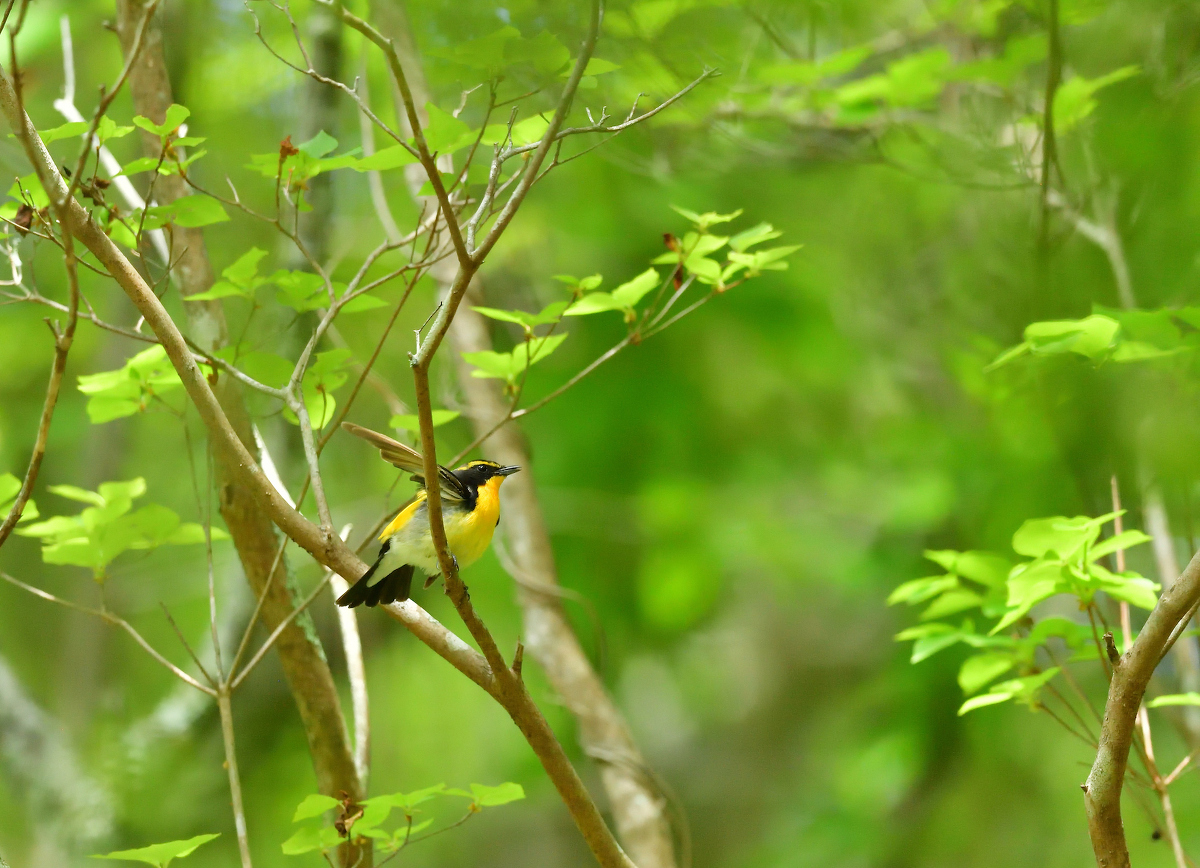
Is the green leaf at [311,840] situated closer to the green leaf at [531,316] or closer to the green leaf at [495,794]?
the green leaf at [495,794]

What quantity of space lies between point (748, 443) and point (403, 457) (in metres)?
3.42

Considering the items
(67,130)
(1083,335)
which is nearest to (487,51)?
(67,130)

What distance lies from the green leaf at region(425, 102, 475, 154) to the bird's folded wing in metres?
0.63

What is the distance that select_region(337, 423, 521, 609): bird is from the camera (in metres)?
2.46

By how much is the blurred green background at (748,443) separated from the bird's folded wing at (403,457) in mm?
1263

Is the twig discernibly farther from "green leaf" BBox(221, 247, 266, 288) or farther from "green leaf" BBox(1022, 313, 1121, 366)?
"green leaf" BBox(1022, 313, 1121, 366)

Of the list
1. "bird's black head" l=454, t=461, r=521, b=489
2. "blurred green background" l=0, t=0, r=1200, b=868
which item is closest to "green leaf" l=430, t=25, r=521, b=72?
"blurred green background" l=0, t=0, r=1200, b=868

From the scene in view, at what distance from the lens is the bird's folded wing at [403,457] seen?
2184 mm

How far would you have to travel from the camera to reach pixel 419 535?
8.93 ft

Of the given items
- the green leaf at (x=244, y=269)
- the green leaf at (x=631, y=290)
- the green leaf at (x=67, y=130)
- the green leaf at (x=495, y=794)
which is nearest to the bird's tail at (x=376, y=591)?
the green leaf at (x=495, y=794)

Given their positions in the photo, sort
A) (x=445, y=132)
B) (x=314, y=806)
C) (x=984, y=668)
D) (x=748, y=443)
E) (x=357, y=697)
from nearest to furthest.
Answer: (x=445, y=132), (x=314, y=806), (x=984, y=668), (x=357, y=697), (x=748, y=443)

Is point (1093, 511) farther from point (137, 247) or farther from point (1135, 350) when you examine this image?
point (137, 247)

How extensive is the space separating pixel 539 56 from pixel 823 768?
16.0 feet

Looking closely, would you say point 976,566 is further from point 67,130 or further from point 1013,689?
point 67,130
